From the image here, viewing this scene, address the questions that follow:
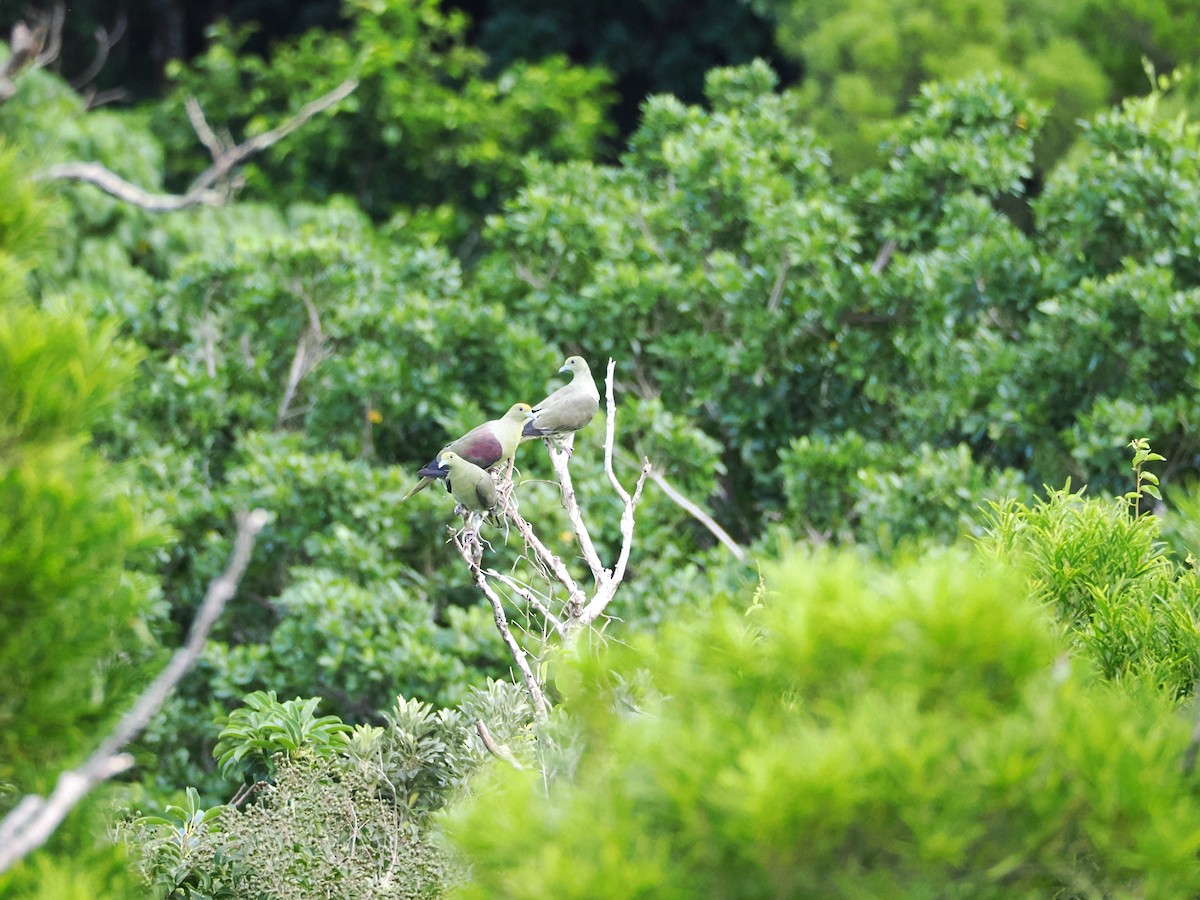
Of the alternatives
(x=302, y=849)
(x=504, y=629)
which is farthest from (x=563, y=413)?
(x=302, y=849)

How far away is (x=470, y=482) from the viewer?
3.05 meters

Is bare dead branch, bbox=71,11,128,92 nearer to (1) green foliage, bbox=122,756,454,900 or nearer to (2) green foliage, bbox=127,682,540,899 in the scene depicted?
(2) green foliage, bbox=127,682,540,899

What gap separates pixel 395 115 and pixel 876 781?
32.0 ft

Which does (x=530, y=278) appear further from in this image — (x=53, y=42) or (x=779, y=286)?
(x=53, y=42)

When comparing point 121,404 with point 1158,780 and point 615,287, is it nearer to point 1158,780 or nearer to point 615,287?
point 1158,780

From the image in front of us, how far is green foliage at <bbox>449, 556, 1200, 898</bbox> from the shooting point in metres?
1.43

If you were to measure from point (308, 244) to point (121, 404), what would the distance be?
14.4 ft

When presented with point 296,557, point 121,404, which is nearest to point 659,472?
point 296,557

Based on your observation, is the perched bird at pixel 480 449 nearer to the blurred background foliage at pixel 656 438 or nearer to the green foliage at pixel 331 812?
the blurred background foliage at pixel 656 438

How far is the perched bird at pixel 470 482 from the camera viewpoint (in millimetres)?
3033

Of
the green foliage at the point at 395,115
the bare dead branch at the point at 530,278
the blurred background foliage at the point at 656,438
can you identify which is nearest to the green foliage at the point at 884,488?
the blurred background foliage at the point at 656,438

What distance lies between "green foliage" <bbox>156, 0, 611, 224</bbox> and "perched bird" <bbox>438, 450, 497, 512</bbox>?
7.06 meters

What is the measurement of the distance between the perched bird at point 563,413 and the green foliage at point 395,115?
6669mm

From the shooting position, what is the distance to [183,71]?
1127 cm
